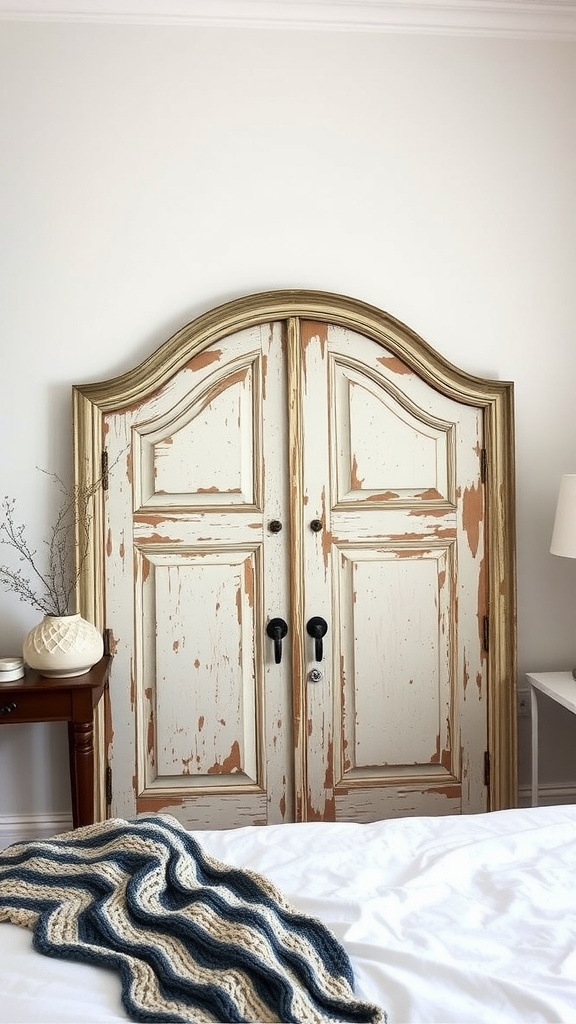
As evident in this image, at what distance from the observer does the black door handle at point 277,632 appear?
110 inches

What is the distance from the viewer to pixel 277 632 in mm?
2795

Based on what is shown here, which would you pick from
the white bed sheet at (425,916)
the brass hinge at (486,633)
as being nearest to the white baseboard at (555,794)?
the brass hinge at (486,633)

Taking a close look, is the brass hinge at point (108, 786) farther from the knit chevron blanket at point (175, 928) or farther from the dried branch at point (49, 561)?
the knit chevron blanket at point (175, 928)

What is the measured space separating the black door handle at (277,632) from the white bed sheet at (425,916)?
1.09 meters

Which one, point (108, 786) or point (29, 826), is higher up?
point (108, 786)

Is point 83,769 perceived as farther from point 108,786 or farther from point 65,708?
point 108,786

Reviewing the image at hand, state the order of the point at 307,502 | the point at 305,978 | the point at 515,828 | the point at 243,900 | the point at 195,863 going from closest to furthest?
the point at 305,978 → the point at 243,900 → the point at 195,863 → the point at 515,828 → the point at 307,502

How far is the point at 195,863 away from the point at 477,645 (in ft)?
5.51

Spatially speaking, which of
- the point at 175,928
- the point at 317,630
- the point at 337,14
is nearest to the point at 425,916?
the point at 175,928

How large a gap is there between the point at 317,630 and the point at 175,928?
5.29ft

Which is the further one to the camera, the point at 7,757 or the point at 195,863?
the point at 7,757

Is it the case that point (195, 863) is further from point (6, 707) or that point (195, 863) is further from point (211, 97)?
point (211, 97)

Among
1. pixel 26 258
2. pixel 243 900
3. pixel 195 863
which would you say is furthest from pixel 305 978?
pixel 26 258

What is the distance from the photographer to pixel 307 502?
2820 mm
